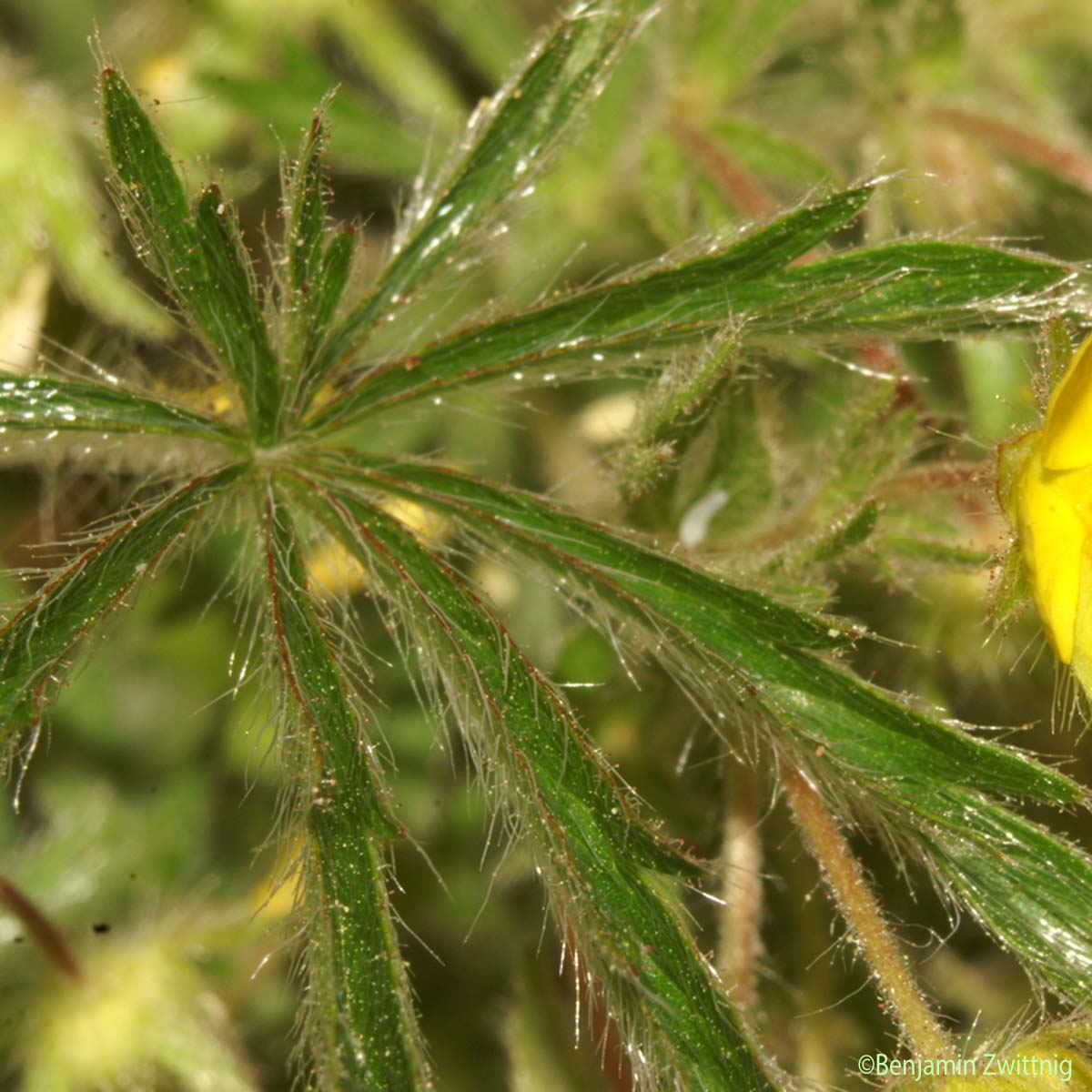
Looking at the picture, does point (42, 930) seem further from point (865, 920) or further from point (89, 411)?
point (865, 920)

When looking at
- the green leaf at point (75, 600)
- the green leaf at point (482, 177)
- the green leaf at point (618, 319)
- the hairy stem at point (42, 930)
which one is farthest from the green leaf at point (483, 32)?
the hairy stem at point (42, 930)

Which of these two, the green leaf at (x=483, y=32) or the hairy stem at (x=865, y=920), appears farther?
the green leaf at (x=483, y=32)

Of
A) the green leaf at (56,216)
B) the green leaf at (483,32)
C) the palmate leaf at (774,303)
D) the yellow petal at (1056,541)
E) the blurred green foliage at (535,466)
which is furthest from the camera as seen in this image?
the green leaf at (483,32)

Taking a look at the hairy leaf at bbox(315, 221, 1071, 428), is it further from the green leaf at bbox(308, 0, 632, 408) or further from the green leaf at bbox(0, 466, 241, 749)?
the green leaf at bbox(0, 466, 241, 749)

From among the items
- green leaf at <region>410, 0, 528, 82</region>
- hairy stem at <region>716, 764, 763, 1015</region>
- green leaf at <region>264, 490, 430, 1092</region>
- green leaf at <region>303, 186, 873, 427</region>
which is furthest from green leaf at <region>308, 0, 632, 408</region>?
green leaf at <region>410, 0, 528, 82</region>

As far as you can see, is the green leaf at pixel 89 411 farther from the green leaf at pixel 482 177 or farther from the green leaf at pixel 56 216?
the green leaf at pixel 56 216

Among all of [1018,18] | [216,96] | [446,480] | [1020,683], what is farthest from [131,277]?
[1018,18]

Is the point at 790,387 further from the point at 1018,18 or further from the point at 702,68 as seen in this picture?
the point at 1018,18
